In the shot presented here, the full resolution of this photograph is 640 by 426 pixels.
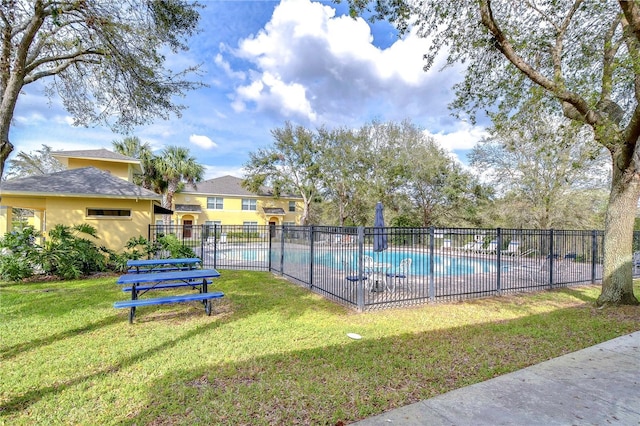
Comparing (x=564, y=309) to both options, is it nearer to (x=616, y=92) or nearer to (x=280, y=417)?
(x=616, y=92)

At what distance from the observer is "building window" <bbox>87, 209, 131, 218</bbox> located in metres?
12.8

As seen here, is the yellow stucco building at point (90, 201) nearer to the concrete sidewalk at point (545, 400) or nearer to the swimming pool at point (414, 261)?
the swimming pool at point (414, 261)

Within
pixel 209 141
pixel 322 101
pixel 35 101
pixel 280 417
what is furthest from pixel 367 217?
pixel 280 417

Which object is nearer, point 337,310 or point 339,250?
point 337,310

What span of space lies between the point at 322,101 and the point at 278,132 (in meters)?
10.1

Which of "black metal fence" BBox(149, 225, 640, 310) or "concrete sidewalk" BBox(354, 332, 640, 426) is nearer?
"concrete sidewalk" BBox(354, 332, 640, 426)

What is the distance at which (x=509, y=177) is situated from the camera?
20047mm

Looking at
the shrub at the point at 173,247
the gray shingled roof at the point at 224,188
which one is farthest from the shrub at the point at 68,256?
the gray shingled roof at the point at 224,188

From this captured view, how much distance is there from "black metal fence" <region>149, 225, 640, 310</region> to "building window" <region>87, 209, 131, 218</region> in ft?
23.9

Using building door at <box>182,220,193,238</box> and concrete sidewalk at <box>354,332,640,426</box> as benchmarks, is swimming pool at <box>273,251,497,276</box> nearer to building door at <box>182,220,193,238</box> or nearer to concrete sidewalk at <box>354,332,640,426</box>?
concrete sidewalk at <box>354,332,640,426</box>

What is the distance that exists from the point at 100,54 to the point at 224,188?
27.7m

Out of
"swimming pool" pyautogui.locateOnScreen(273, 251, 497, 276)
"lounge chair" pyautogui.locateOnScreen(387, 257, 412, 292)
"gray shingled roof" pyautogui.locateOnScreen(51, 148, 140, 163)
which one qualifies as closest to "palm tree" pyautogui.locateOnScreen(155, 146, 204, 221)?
"gray shingled roof" pyautogui.locateOnScreen(51, 148, 140, 163)

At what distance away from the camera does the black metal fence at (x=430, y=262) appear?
7324mm

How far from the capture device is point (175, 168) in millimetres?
27109
